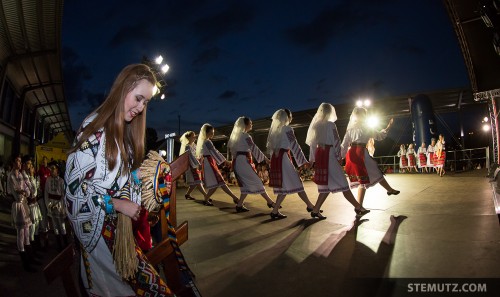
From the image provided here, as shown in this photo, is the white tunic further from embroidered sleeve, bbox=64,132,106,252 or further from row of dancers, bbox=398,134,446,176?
row of dancers, bbox=398,134,446,176

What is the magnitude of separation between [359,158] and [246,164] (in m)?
2.53

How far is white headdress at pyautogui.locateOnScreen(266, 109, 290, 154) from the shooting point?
6.15 m

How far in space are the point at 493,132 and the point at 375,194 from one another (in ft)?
15.2

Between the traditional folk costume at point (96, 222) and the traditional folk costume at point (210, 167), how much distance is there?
6.66 metres

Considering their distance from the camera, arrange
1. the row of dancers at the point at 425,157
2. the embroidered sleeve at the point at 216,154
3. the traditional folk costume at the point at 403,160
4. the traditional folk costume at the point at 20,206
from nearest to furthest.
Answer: the traditional folk costume at the point at 20,206, the embroidered sleeve at the point at 216,154, the row of dancers at the point at 425,157, the traditional folk costume at the point at 403,160

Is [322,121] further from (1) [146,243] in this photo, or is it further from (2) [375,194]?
(1) [146,243]

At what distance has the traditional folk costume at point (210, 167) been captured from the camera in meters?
8.12

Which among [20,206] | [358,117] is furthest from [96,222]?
[358,117]

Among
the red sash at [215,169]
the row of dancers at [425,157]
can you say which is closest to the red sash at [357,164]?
the red sash at [215,169]

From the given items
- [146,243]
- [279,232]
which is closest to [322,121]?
[279,232]

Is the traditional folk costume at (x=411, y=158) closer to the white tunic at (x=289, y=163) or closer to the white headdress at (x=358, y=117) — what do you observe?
the white headdress at (x=358, y=117)

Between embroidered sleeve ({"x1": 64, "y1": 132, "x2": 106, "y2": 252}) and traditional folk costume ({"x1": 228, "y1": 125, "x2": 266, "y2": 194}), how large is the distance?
5685 mm

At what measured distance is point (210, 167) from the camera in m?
8.34

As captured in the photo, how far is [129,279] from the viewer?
1.29 m
